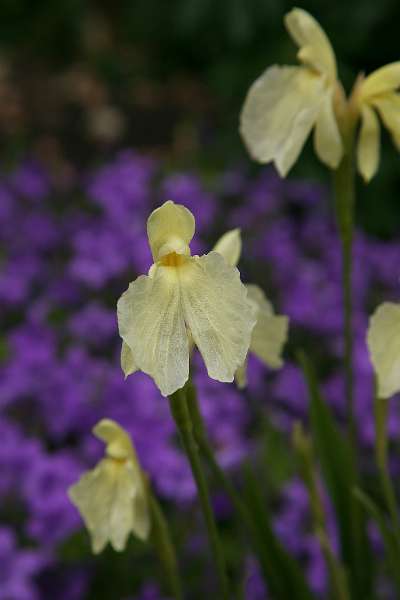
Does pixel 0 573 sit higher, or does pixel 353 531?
pixel 0 573

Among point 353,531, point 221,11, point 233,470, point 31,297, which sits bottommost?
point 353,531

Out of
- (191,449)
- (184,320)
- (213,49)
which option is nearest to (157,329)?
(184,320)

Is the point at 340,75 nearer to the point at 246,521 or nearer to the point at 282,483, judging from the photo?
the point at 282,483

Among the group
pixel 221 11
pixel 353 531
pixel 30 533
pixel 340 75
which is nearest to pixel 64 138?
pixel 221 11

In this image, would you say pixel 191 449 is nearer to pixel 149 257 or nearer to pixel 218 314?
pixel 218 314

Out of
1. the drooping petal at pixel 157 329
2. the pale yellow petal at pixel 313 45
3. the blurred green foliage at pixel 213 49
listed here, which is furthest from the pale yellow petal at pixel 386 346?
the blurred green foliage at pixel 213 49

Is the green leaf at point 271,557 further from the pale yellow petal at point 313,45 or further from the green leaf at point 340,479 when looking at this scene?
the pale yellow petal at point 313,45

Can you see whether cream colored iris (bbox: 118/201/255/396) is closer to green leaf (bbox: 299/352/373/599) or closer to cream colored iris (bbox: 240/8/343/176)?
cream colored iris (bbox: 240/8/343/176)
